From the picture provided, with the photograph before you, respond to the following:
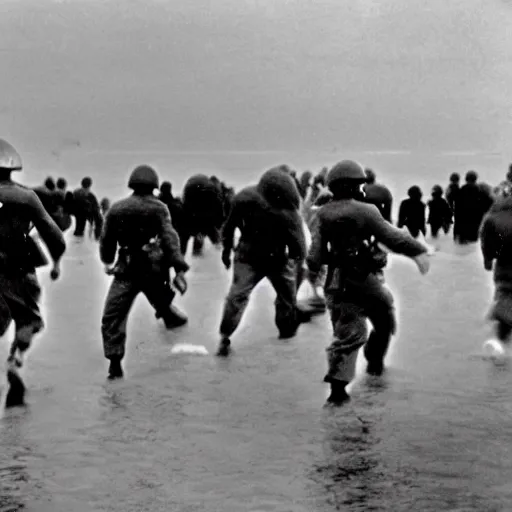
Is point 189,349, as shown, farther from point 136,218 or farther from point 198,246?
point 198,246

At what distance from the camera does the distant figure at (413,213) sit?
28.9 m

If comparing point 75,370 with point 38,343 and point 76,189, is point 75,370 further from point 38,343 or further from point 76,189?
point 76,189

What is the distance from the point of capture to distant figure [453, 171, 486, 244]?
1100 inches

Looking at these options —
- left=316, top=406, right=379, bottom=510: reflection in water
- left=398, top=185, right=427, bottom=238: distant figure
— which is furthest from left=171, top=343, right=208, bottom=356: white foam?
left=398, top=185, right=427, bottom=238: distant figure

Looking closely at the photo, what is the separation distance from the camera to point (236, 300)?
12203 millimetres

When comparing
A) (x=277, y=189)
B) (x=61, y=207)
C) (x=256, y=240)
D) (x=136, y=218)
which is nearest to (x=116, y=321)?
(x=136, y=218)

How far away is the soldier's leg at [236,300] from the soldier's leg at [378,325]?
172 centimetres

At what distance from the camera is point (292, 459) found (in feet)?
25.5

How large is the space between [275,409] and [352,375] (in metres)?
0.59

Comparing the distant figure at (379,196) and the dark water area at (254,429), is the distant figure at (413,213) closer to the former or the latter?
the dark water area at (254,429)

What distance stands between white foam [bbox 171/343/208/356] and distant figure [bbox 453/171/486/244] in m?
16.3

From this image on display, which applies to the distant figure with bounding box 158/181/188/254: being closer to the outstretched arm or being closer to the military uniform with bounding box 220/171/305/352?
the military uniform with bounding box 220/171/305/352

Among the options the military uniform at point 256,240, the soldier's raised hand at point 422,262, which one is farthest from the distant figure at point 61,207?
the soldier's raised hand at point 422,262

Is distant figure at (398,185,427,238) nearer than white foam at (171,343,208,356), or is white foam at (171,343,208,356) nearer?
white foam at (171,343,208,356)
